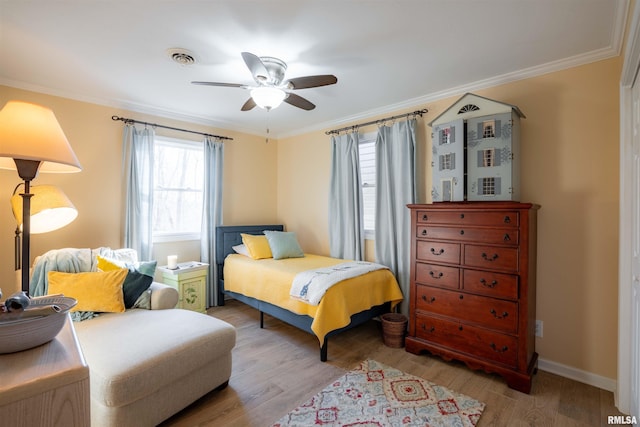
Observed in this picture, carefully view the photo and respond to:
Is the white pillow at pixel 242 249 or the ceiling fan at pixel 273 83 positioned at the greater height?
the ceiling fan at pixel 273 83

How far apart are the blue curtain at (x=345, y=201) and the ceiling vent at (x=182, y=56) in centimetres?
203

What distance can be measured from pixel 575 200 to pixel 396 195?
1.55 m

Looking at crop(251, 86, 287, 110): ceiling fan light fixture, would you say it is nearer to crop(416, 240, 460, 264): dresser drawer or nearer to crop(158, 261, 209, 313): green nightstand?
crop(416, 240, 460, 264): dresser drawer

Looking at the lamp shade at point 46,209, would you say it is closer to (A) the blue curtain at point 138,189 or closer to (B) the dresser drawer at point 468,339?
(A) the blue curtain at point 138,189

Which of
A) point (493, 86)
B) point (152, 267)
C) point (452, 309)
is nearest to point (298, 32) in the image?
point (493, 86)

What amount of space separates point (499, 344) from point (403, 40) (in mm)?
2383

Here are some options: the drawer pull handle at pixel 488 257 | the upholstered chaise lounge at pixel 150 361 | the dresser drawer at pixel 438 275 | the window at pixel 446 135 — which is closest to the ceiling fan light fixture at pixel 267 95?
the window at pixel 446 135

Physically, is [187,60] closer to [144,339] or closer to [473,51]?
[144,339]

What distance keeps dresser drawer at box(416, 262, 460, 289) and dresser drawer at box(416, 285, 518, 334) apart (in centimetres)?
5

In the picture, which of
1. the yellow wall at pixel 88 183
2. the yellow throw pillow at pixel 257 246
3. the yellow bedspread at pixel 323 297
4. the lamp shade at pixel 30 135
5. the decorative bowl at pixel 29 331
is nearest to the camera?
→ the decorative bowl at pixel 29 331

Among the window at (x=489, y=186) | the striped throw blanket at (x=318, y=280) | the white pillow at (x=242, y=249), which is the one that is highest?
the window at (x=489, y=186)

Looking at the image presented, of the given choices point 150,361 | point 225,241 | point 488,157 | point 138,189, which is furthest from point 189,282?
point 488,157

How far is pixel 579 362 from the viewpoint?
2383 mm

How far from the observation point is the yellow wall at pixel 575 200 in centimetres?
227
